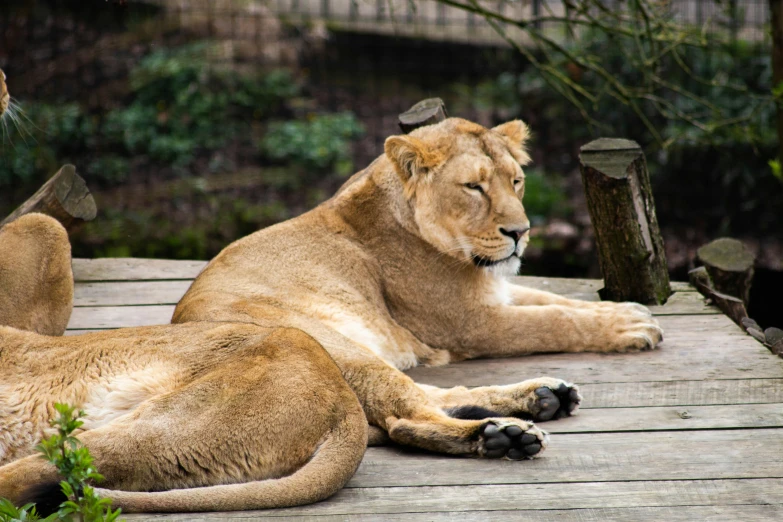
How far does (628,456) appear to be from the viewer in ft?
10.9

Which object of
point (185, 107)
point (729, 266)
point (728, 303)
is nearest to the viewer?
point (728, 303)

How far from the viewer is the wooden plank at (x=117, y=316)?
502 centimetres

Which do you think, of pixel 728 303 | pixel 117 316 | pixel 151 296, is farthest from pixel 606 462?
pixel 151 296

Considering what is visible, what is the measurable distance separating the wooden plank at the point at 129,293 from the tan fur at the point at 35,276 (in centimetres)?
111

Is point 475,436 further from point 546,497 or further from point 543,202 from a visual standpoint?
point 543,202

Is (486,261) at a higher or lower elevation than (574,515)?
higher

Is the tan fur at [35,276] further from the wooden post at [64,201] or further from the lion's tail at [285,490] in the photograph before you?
the lion's tail at [285,490]

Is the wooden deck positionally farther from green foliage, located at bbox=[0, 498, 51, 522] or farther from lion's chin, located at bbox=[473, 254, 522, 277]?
lion's chin, located at bbox=[473, 254, 522, 277]

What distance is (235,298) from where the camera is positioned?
4000 millimetres

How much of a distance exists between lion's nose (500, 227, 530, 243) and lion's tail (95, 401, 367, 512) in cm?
158

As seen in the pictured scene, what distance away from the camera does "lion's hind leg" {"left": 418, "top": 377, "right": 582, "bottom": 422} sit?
12.0 ft

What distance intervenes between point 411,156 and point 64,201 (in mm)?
2026

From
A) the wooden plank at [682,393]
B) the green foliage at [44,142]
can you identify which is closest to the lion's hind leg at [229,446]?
the wooden plank at [682,393]

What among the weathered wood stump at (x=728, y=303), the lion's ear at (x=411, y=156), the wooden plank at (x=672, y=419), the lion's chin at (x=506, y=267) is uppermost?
the lion's ear at (x=411, y=156)
